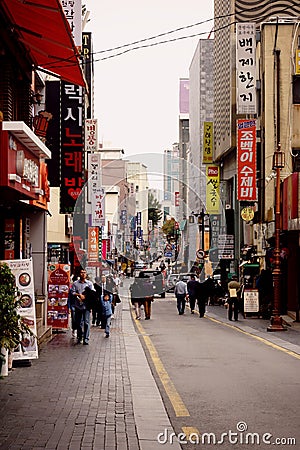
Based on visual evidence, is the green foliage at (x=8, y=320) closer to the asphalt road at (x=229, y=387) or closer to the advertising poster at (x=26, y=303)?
the asphalt road at (x=229, y=387)

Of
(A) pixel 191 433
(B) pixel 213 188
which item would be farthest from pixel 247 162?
(A) pixel 191 433

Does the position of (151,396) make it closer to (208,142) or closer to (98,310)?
(98,310)

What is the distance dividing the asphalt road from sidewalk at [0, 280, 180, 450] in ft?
1.21

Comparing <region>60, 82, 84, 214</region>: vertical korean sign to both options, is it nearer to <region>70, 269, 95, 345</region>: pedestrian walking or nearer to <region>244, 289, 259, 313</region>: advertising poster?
<region>70, 269, 95, 345</region>: pedestrian walking

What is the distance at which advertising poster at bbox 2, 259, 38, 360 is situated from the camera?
1472cm

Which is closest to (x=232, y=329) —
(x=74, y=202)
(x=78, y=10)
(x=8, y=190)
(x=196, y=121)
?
(x=74, y=202)

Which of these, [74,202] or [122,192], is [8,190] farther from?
[122,192]

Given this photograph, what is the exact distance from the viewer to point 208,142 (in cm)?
6034

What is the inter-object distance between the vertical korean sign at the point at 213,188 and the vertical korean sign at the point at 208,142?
1.04 meters

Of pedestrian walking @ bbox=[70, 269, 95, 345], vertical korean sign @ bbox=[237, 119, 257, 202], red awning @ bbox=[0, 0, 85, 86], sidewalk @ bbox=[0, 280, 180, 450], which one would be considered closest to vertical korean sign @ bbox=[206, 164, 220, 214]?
vertical korean sign @ bbox=[237, 119, 257, 202]

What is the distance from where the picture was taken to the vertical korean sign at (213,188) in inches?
1865

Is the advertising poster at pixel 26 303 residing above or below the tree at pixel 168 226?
below

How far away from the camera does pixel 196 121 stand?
85688 mm

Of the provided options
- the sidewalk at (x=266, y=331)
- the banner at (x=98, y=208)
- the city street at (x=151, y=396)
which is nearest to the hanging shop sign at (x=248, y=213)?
the sidewalk at (x=266, y=331)
